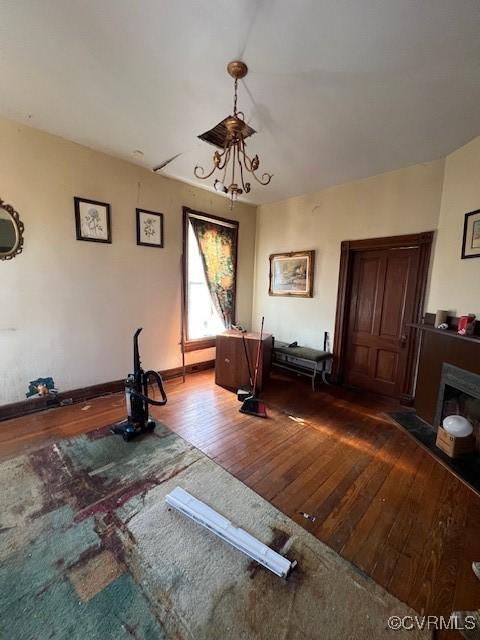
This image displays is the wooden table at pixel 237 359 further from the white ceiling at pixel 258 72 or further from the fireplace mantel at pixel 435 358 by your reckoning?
the white ceiling at pixel 258 72

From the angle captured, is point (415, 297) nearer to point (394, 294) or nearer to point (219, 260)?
point (394, 294)

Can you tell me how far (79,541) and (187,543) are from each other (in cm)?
60

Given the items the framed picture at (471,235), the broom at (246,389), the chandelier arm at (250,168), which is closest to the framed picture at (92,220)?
the chandelier arm at (250,168)

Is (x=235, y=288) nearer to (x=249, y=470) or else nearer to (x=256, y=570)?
(x=249, y=470)

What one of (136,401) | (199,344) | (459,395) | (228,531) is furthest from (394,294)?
(136,401)

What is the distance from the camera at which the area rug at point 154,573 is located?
1.12 m

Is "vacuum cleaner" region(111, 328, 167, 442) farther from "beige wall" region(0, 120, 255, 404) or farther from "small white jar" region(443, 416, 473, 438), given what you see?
"small white jar" region(443, 416, 473, 438)

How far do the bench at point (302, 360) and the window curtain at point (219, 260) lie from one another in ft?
3.38

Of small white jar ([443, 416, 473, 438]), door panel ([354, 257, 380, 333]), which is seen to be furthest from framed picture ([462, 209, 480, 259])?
small white jar ([443, 416, 473, 438])

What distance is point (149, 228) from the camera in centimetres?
351

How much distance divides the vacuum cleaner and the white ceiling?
197 cm

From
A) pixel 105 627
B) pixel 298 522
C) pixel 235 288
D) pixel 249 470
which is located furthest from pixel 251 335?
pixel 105 627

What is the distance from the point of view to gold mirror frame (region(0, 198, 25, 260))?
254 cm

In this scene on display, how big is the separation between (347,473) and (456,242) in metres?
2.46
